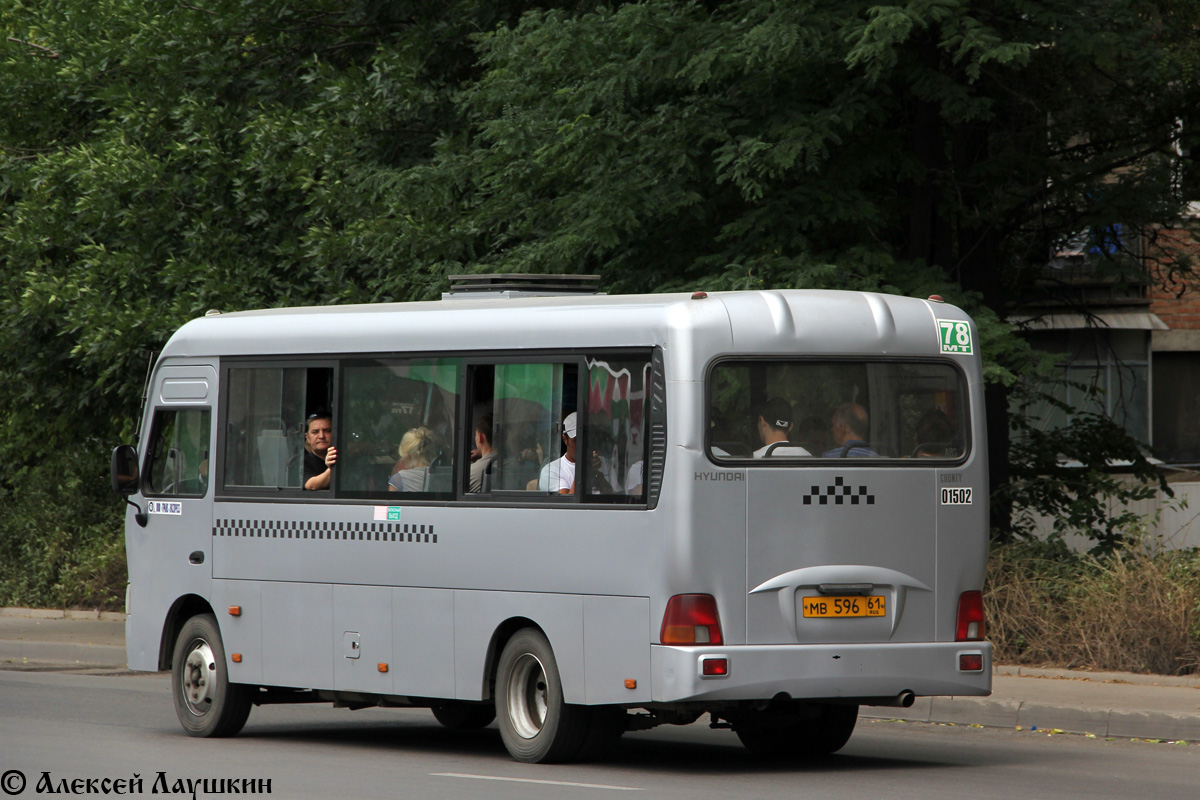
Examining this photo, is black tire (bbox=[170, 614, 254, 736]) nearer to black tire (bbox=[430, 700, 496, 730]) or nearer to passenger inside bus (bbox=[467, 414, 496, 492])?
black tire (bbox=[430, 700, 496, 730])

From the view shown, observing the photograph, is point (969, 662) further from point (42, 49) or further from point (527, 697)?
point (42, 49)

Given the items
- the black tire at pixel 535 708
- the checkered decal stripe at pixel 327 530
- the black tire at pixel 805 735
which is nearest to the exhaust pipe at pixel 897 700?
the black tire at pixel 805 735

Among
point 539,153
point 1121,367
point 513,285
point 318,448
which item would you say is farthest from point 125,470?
point 1121,367

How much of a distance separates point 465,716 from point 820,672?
3.37 metres

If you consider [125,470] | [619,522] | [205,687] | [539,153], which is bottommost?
[205,687]

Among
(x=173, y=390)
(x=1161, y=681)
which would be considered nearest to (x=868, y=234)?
(x=1161, y=681)

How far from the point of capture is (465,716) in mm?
12367

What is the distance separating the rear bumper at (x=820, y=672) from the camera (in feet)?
31.2

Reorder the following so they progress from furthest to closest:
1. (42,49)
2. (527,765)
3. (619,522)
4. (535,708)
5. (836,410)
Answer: (42,49) < (535,708) < (527,765) < (836,410) < (619,522)

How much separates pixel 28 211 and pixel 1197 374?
56.8ft

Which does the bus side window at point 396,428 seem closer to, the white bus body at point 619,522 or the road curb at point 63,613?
the white bus body at point 619,522

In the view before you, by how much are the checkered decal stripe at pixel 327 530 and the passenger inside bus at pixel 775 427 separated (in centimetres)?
219

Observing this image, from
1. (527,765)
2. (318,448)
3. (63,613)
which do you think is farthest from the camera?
(63,613)

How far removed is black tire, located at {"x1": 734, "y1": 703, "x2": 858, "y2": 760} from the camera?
11023 millimetres
